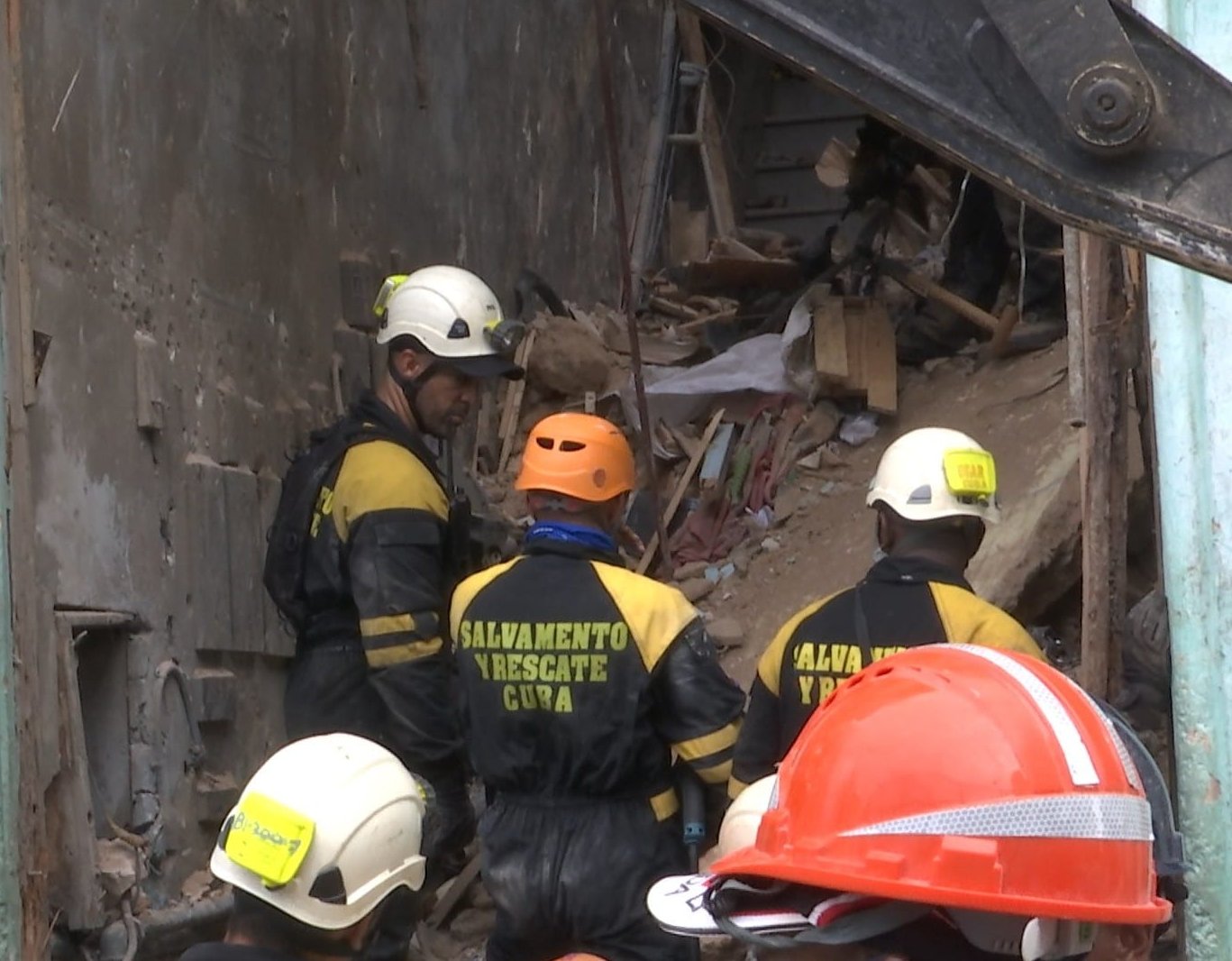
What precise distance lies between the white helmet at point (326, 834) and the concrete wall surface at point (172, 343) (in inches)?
38.6

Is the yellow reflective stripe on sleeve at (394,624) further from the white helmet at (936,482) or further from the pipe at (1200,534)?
the pipe at (1200,534)

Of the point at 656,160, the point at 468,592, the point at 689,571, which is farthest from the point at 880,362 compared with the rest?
the point at 468,592

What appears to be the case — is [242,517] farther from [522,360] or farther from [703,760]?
[522,360]

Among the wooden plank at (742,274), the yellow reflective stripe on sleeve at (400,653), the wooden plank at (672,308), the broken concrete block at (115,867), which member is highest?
the wooden plank at (742,274)

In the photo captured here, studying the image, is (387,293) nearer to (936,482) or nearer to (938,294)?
(936,482)

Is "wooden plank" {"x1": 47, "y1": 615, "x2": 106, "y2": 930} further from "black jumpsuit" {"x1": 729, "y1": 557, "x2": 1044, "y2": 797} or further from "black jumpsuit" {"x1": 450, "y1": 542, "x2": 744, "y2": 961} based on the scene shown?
"black jumpsuit" {"x1": 729, "y1": 557, "x2": 1044, "y2": 797}

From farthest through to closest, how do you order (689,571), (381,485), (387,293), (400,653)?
1. (689,571)
2. (387,293)
3. (381,485)
4. (400,653)

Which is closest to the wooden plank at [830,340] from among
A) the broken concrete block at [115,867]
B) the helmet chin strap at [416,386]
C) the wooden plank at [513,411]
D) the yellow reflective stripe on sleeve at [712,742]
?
the wooden plank at [513,411]

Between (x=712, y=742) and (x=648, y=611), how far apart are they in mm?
385

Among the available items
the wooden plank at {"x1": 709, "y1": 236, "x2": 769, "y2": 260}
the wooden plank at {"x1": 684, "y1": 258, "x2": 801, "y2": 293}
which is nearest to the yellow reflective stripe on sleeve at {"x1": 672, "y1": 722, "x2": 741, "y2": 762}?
the wooden plank at {"x1": 684, "y1": 258, "x2": 801, "y2": 293}

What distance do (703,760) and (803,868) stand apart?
9.31ft

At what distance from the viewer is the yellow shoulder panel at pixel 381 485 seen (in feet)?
18.6

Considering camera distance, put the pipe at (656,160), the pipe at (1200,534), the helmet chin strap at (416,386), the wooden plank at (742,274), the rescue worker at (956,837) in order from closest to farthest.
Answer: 1. the rescue worker at (956,837)
2. the pipe at (1200,534)
3. the helmet chin strap at (416,386)
4. the wooden plank at (742,274)
5. the pipe at (656,160)

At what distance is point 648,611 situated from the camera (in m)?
4.87
